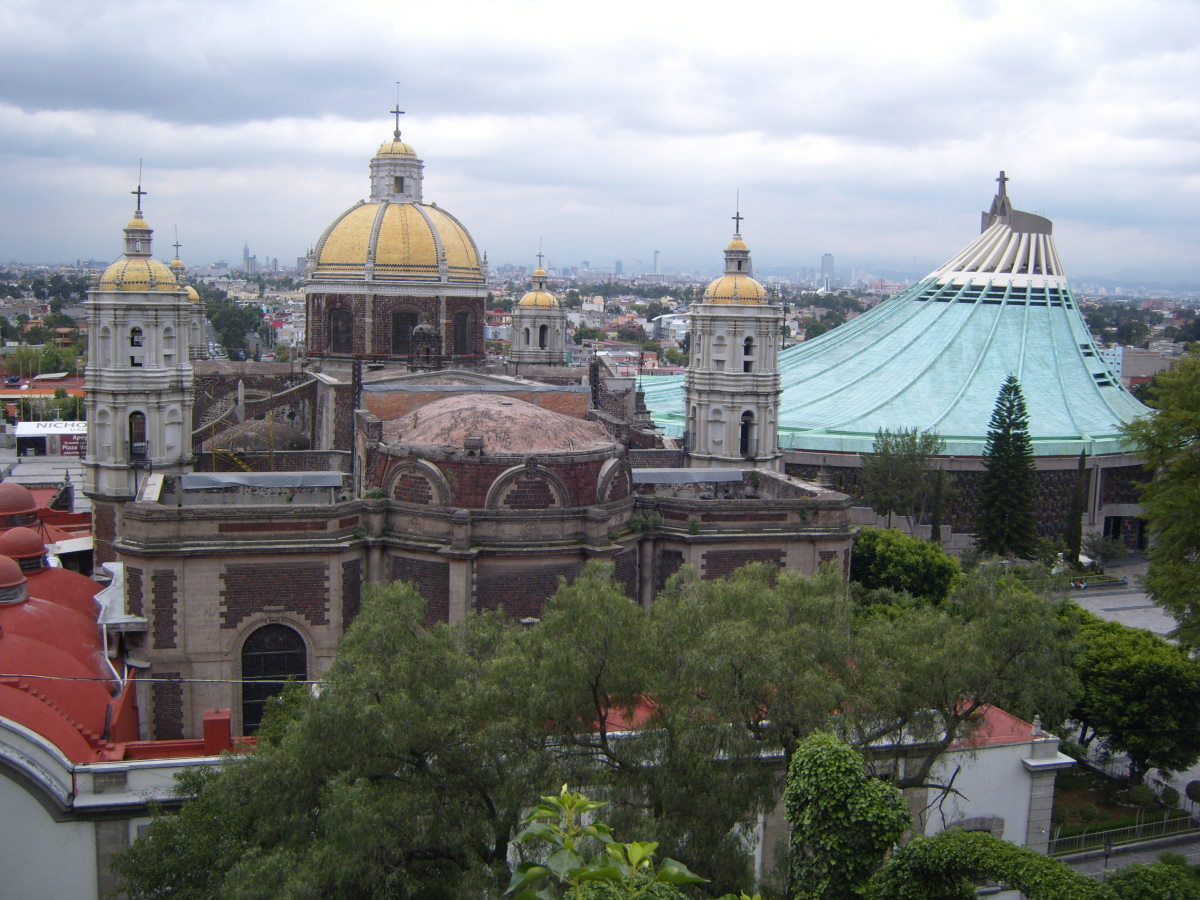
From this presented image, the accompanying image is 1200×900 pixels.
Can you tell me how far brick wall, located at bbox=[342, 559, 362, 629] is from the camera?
2230cm

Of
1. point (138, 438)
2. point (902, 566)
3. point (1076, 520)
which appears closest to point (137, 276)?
point (138, 438)

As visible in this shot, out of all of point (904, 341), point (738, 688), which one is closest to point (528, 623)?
point (738, 688)

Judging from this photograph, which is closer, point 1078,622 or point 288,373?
point 1078,622

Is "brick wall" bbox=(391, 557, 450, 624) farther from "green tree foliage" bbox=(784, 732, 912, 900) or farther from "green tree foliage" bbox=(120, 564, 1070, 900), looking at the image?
"green tree foliage" bbox=(784, 732, 912, 900)

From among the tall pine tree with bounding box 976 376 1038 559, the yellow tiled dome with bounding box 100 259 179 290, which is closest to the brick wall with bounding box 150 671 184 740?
the yellow tiled dome with bounding box 100 259 179 290

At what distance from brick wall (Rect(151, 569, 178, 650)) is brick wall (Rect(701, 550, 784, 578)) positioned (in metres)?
10.6

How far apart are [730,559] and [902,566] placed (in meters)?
10.1

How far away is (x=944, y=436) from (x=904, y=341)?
41.6 feet

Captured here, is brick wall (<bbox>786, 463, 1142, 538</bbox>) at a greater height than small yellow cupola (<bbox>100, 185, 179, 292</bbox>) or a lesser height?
lesser

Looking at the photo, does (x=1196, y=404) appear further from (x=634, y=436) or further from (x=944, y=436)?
(x=944, y=436)

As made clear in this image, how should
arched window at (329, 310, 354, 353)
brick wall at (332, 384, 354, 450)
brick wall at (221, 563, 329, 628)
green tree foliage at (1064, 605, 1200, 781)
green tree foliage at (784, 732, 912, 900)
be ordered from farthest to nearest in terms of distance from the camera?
arched window at (329, 310, 354, 353) < brick wall at (332, 384, 354, 450) < green tree foliage at (1064, 605, 1200, 781) < brick wall at (221, 563, 329, 628) < green tree foliage at (784, 732, 912, 900)

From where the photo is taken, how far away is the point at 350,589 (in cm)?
2244

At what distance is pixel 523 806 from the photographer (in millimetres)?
13070

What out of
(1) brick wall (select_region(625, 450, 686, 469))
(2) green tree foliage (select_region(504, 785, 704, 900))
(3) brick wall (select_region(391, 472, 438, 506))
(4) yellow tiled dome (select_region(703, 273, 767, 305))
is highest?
(4) yellow tiled dome (select_region(703, 273, 767, 305))
